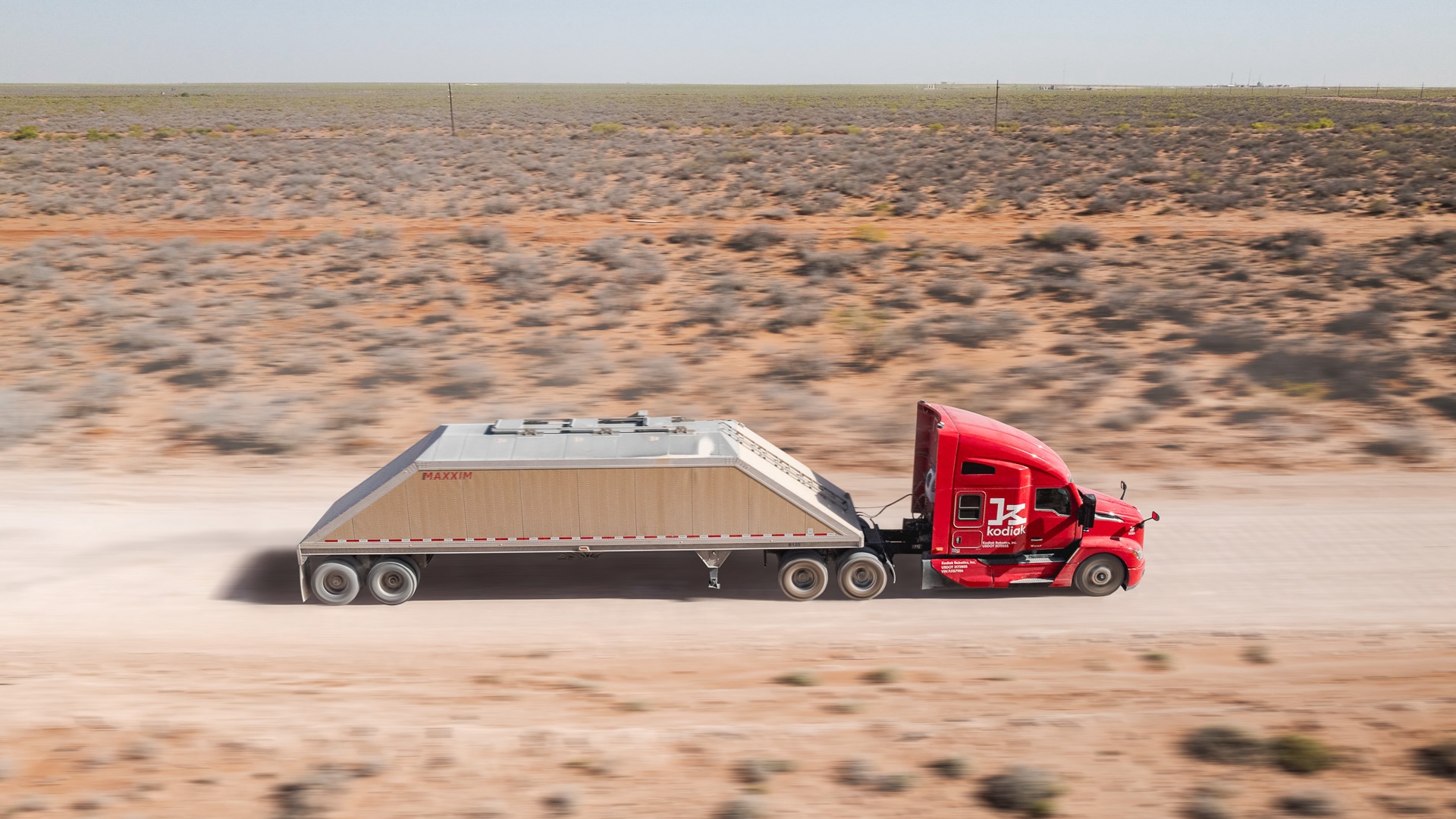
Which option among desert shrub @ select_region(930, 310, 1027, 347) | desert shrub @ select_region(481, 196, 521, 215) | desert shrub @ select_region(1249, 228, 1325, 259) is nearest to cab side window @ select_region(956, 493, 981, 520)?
desert shrub @ select_region(930, 310, 1027, 347)

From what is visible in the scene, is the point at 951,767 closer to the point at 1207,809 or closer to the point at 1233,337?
the point at 1207,809

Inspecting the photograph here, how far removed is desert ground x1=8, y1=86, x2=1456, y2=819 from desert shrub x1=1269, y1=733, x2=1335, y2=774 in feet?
0.09

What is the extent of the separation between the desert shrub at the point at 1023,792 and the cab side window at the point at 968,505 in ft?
11.9

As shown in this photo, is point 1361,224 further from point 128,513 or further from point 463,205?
point 128,513

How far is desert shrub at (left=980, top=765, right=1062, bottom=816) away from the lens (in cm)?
766

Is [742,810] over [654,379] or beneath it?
beneath

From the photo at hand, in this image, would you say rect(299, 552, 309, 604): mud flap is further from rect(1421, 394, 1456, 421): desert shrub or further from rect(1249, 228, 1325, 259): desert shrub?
rect(1249, 228, 1325, 259): desert shrub

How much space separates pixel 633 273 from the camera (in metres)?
29.6

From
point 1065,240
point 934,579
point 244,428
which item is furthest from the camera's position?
point 1065,240

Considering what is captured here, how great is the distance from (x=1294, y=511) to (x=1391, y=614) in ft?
10.4

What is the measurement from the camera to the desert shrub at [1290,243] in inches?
1244

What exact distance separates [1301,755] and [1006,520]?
374 cm

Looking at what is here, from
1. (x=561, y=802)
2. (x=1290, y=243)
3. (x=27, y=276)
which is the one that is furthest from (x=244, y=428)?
(x=1290, y=243)

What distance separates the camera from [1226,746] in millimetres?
8359
